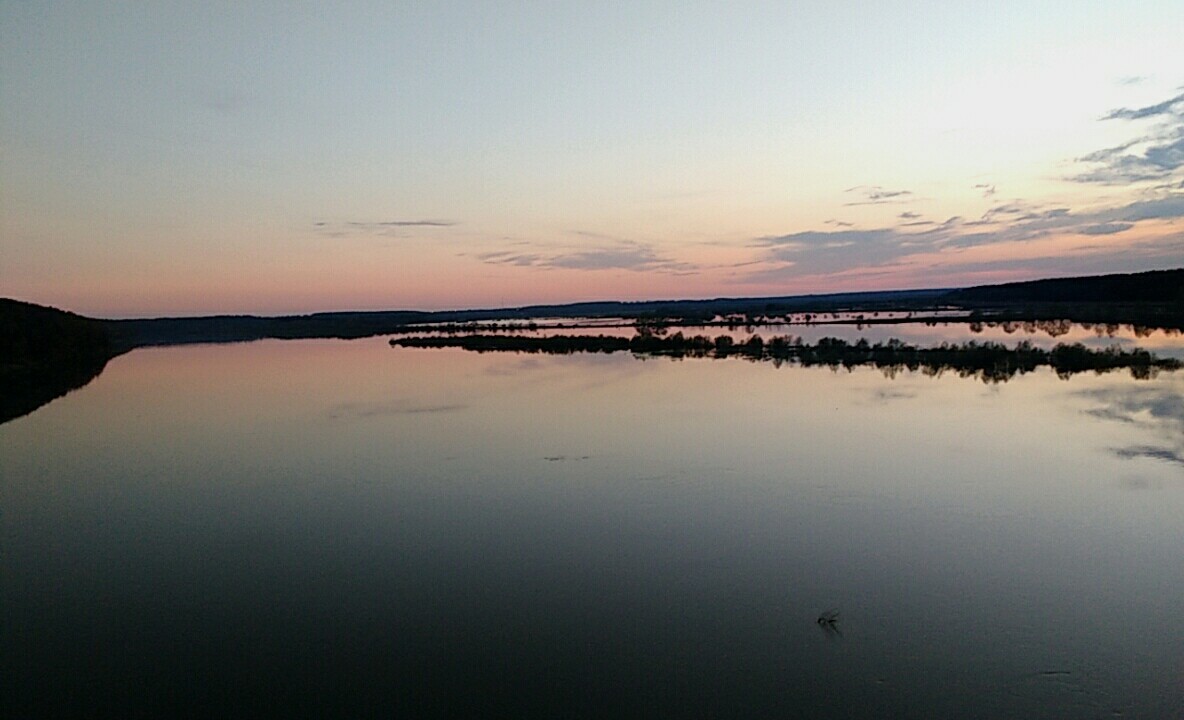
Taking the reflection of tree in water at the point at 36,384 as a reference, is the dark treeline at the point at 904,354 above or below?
below

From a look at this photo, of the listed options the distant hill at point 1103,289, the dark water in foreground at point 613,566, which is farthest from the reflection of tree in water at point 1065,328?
the dark water in foreground at point 613,566

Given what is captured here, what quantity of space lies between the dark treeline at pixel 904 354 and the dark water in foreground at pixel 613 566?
5.68m

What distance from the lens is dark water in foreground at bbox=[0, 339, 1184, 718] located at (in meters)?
5.00

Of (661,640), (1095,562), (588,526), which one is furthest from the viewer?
(588,526)

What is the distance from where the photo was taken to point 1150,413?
13.2 meters

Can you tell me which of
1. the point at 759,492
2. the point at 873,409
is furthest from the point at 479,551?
the point at 873,409

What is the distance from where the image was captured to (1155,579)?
21.0 ft

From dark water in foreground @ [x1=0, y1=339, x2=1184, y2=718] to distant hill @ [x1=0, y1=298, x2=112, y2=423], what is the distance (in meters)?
8.20

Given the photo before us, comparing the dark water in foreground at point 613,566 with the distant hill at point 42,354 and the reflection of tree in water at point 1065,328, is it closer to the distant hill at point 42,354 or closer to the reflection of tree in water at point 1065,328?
the distant hill at point 42,354

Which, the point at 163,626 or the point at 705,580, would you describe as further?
the point at 705,580

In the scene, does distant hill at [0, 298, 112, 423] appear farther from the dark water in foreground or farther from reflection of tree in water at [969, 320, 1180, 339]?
reflection of tree in water at [969, 320, 1180, 339]

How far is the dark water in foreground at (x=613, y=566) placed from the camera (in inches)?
197

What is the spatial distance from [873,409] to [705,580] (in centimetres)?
916

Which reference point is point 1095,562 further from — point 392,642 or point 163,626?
point 163,626
